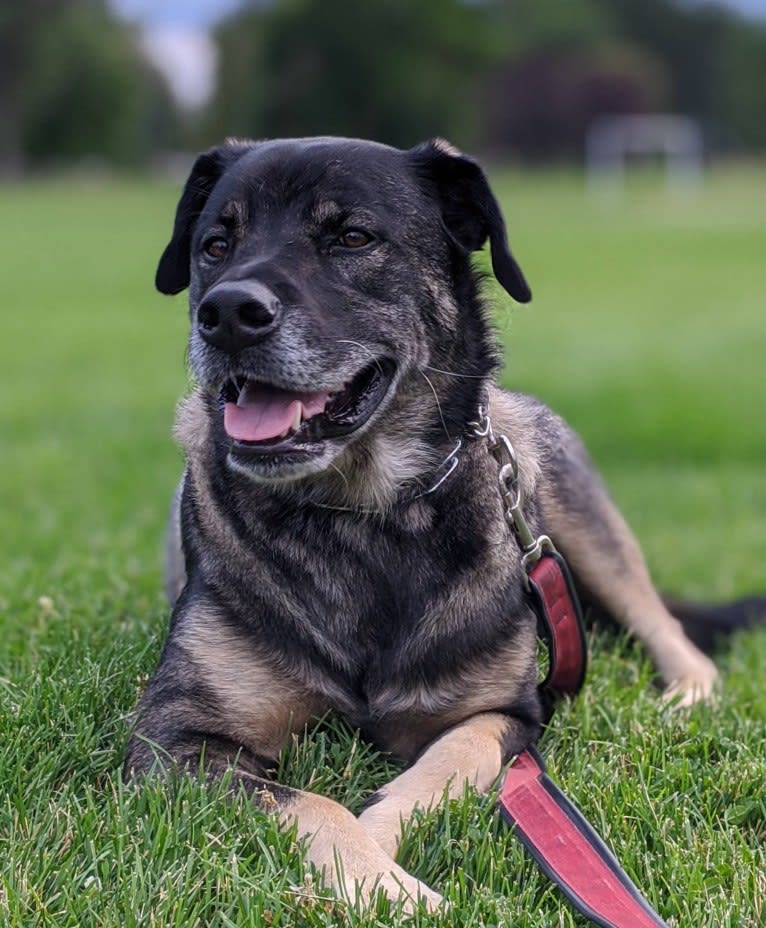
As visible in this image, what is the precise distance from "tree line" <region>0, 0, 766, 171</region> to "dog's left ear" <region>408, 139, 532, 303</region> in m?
72.5

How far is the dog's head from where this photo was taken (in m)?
3.47

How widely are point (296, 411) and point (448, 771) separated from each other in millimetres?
1046

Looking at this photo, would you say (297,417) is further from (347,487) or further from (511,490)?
(511,490)

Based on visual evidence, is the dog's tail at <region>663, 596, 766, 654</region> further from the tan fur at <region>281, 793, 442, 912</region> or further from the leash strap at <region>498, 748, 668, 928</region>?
the tan fur at <region>281, 793, 442, 912</region>

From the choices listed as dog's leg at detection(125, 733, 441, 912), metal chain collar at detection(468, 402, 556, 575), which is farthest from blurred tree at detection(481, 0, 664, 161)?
dog's leg at detection(125, 733, 441, 912)

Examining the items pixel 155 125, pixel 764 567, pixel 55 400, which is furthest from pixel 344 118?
pixel 764 567

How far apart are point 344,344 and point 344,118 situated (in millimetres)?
76958

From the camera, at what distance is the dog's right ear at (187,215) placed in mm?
4175

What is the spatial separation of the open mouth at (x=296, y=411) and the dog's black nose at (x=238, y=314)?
0.65 ft

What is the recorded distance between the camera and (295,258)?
3604mm

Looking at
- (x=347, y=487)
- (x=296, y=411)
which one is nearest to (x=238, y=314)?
(x=296, y=411)

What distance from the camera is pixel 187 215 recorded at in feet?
13.8

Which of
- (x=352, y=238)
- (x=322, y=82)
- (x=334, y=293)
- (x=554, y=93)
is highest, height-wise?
(x=352, y=238)

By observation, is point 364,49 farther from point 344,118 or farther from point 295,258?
point 295,258
